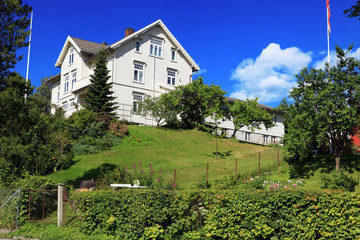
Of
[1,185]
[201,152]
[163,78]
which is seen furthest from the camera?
[163,78]

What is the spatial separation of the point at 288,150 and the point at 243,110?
14.6 meters

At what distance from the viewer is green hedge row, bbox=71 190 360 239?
725 cm

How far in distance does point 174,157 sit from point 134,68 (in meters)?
14.4

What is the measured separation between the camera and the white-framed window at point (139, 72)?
122ft

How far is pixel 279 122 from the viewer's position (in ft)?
153

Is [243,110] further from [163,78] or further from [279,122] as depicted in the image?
[279,122]

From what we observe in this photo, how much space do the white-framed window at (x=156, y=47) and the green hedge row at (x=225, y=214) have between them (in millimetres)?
29903

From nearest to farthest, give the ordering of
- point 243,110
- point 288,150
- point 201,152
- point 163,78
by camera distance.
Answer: point 288,150 → point 201,152 → point 243,110 → point 163,78

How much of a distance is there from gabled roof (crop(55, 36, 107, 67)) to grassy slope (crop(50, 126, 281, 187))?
496 inches

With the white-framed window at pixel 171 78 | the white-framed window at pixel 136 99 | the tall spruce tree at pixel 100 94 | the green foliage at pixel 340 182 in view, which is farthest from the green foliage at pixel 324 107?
the white-framed window at pixel 171 78

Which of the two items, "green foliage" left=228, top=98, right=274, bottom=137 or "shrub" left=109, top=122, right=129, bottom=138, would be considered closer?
"shrub" left=109, top=122, right=129, bottom=138

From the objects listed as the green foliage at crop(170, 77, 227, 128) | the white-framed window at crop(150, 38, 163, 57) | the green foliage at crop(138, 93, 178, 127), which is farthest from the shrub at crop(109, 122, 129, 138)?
the white-framed window at crop(150, 38, 163, 57)

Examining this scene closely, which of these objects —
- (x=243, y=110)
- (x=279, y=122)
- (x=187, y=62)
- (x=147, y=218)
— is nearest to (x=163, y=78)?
(x=187, y=62)

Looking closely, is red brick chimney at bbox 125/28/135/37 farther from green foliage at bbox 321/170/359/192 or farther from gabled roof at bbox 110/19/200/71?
green foliage at bbox 321/170/359/192
